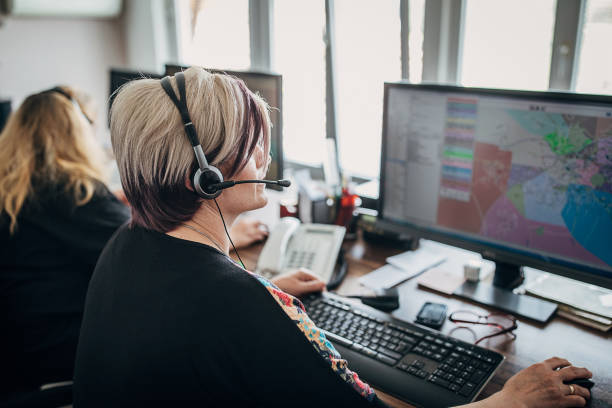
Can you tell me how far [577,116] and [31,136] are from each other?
147cm

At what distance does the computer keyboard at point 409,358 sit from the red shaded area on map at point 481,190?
329mm

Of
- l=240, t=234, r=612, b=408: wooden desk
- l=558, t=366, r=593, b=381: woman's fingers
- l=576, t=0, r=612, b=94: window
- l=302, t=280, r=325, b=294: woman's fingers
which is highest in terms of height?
l=576, t=0, r=612, b=94: window

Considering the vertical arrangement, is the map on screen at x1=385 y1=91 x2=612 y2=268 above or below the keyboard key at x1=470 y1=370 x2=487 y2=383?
above

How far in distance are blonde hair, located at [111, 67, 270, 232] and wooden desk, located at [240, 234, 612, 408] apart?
1.78ft

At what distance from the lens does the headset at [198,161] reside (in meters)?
0.84

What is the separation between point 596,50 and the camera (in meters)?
1.70

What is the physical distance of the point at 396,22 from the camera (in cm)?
220

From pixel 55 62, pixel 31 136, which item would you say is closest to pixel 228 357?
pixel 31 136

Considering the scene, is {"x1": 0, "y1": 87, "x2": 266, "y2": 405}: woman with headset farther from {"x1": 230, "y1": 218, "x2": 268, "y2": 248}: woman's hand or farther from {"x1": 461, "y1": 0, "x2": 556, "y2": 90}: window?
{"x1": 461, "y1": 0, "x2": 556, "y2": 90}: window

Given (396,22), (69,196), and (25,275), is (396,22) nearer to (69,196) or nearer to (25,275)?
(69,196)

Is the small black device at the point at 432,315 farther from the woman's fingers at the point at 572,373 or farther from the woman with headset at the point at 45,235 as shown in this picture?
the woman with headset at the point at 45,235

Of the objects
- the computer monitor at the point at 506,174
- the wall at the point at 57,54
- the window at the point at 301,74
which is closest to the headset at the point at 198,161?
the computer monitor at the point at 506,174

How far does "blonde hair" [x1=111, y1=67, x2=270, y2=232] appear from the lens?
0.85 metres

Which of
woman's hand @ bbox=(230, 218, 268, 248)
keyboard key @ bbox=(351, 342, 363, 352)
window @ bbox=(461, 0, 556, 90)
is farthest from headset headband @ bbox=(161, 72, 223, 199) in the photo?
window @ bbox=(461, 0, 556, 90)
